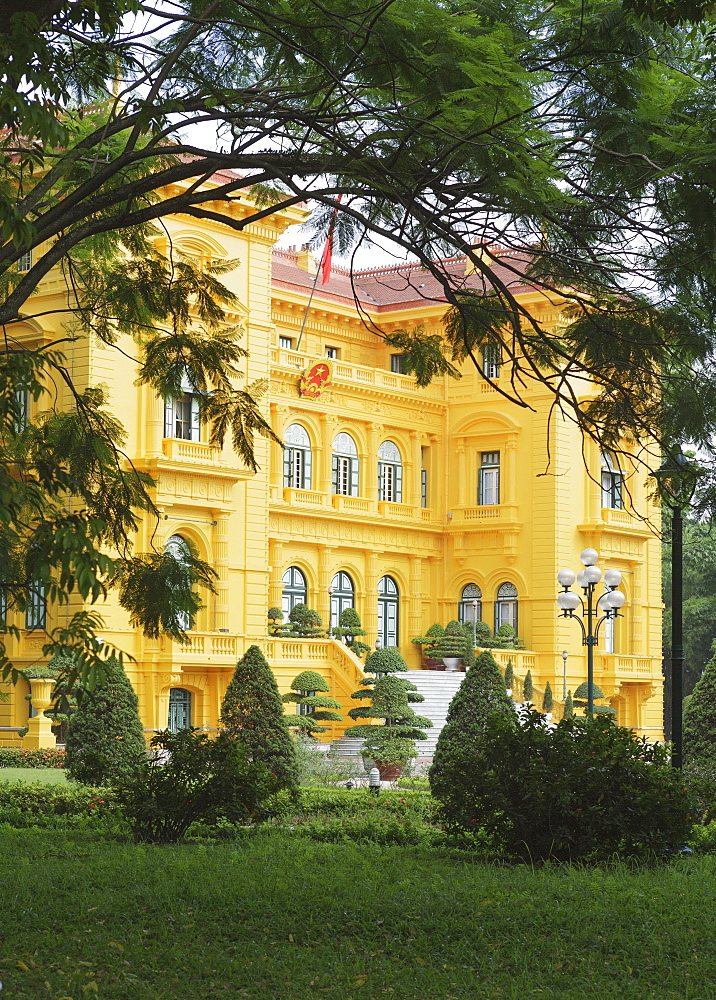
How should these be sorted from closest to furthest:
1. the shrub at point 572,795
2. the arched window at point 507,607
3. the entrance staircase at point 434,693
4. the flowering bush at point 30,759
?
1. the shrub at point 572,795
2. the flowering bush at point 30,759
3. the entrance staircase at point 434,693
4. the arched window at point 507,607

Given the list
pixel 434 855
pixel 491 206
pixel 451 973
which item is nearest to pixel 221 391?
pixel 491 206

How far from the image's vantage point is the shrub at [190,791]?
11.8m

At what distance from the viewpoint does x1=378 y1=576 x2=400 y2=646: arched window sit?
40.4 m

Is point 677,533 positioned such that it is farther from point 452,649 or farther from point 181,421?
point 452,649

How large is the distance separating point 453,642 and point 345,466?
6235 millimetres

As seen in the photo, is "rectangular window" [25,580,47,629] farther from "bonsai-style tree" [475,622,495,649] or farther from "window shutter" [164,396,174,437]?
"bonsai-style tree" [475,622,495,649]

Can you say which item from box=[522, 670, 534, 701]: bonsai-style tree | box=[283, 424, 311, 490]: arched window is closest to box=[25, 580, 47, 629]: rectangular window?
box=[283, 424, 311, 490]: arched window

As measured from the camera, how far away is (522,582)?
40.8 m

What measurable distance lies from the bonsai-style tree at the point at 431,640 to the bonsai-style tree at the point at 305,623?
4266mm

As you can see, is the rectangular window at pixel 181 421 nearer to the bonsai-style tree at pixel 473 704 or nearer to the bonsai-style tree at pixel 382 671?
the bonsai-style tree at pixel 382 671

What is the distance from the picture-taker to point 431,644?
40.3 m

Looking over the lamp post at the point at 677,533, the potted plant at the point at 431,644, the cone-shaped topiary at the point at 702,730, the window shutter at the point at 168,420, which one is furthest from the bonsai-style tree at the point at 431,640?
the lamp post at the point at 677,533

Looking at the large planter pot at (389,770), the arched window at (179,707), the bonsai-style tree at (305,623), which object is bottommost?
the large planter pot at (389,770)

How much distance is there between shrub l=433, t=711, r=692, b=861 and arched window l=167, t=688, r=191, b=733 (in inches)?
798
